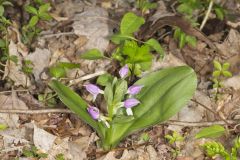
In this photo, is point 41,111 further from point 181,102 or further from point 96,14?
point 96,14

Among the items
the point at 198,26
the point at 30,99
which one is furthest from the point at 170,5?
the point at 30,99

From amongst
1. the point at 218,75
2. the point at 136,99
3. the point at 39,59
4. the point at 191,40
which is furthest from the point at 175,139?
the point at 39,59

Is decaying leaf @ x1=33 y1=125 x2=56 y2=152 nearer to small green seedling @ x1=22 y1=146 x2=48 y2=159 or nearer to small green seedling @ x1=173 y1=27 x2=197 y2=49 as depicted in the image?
small green seedling @ x1=22 y1=146 x2=48 y2=159

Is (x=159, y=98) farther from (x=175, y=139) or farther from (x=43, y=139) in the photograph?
(x=43, y=139)

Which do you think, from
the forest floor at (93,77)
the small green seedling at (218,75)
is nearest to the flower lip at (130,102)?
the forest floor at (93,77)

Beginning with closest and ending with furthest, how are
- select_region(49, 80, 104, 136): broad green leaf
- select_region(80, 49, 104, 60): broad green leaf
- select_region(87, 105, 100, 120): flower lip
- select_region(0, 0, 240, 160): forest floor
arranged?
1. select_region(87, 105, 100, 120): flower lip
2. select_region(49, 80, 104, 136): broad green leaf
3. select_region(0, 0, 240, 160): forest floor
4. select_region(80, 49, 104, 60): broad green leaf

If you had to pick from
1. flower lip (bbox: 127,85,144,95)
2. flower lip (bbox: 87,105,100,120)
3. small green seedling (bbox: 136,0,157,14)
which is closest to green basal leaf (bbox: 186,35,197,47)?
small green seedling (bbox: 136,0,157,14)

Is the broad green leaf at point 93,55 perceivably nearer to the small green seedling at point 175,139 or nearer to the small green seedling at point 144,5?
the small green seedling at point 175,139

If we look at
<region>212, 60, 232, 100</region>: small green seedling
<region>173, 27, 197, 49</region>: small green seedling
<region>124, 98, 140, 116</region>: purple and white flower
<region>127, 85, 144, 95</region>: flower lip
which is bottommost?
<region>212, 60, 232, 100</region>: small green seedling
